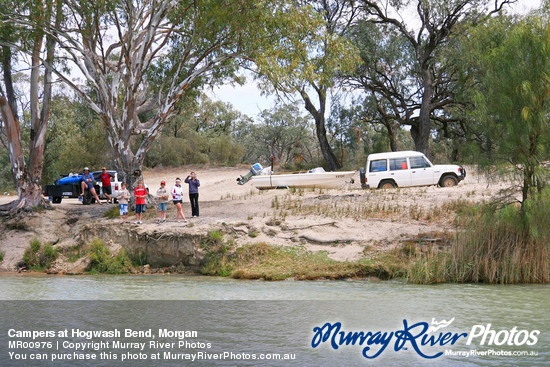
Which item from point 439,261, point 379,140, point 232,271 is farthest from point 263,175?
point 379,140

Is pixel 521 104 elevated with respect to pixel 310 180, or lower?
elevated

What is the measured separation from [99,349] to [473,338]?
5839 mm

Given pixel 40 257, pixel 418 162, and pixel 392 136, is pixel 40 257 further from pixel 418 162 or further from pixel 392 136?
pixel 392 136

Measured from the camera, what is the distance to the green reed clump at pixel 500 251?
44.4 ft

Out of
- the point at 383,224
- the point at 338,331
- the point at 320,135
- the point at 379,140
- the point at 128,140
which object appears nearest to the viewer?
the point at 338,331

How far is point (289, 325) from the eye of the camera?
33.7 feet

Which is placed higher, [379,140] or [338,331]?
[379,140]

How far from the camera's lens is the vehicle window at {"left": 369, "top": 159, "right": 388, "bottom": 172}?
2630 cm

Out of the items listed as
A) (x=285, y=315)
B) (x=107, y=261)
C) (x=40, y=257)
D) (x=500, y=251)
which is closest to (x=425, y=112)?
(x=500, y=251)

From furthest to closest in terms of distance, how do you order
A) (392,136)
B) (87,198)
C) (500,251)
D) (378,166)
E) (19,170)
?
(392,136)
(87,198)
(378,166)
(19,170)
(500,251)

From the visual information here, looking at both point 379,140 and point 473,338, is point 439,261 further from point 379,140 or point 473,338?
point 379,140

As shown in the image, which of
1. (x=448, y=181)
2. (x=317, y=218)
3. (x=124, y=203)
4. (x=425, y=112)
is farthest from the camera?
(x=425, y=112)

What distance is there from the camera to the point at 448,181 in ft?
84.7

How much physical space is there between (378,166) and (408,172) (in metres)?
1.35
